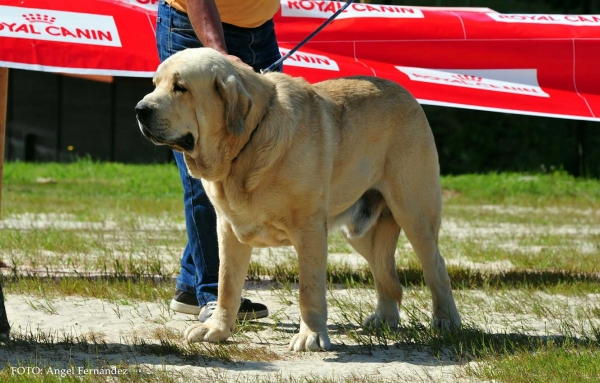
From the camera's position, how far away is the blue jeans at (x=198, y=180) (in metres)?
5.67

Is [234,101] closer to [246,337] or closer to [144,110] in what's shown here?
[144,110]

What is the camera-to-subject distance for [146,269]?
24.1ft

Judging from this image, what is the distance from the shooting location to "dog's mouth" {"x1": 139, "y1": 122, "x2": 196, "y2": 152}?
4504mm

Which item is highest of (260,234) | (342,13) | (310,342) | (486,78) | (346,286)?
(342,13)

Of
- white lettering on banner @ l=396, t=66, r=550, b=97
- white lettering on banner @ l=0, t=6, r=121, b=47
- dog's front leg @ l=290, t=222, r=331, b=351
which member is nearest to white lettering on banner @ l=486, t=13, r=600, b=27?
white lettering on banner @ l=396, t=66, r=550, b=97

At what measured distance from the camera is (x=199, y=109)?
15.3ft

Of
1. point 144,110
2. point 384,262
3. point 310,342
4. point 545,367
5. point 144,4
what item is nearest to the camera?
point 545,367

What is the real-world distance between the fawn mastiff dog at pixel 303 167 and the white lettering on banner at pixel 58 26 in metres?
3.01

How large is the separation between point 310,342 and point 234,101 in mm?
1297

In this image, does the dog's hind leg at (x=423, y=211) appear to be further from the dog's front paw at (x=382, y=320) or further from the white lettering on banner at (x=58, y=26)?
the white lettering on banner at (x=58, y=26)

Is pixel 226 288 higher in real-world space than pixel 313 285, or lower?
lower

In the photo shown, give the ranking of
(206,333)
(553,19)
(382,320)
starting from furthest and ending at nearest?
(553,19), (382,320), (206,333)

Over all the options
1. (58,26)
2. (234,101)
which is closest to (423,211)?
(234,101)

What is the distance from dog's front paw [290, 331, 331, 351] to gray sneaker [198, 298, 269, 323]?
2.58 ft
